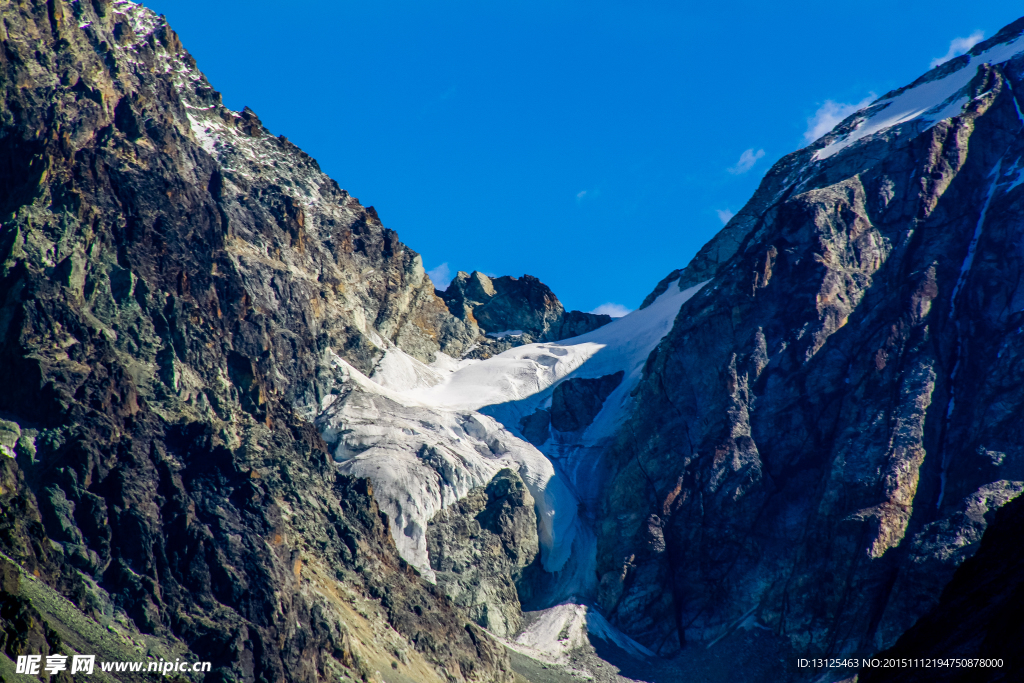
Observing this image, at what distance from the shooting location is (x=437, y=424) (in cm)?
14812

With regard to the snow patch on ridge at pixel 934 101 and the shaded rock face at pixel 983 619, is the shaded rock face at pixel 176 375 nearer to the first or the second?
the shaded rock face at pixel 983 619

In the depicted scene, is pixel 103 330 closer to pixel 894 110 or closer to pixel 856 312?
pixel 856 312

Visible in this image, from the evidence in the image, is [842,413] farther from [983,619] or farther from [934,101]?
[934,101]

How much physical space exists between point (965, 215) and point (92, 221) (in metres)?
113

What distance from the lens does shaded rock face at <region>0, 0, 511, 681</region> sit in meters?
85.6

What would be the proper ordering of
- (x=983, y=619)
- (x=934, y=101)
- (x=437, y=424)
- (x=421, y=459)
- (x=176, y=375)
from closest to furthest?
(x=983, y=619)
(x=176, y=375)
(x=421, y=459)
(x=437, y=424)
(x=934, y=101)

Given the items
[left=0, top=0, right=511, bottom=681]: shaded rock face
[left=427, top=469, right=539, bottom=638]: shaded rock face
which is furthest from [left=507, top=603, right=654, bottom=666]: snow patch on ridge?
[left=0, top=0, right=511, bottom=681]: shaded rock face

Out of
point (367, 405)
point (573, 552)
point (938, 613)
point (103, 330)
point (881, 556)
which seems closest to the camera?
point (938, 613)

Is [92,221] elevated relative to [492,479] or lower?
elevated

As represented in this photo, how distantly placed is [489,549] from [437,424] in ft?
81.0

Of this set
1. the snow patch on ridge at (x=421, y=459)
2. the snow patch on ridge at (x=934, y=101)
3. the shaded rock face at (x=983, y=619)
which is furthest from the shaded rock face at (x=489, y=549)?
the snow patch on ridge at (x=934, y=101)

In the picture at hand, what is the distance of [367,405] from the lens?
144m

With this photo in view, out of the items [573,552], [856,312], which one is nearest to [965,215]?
[856,312]

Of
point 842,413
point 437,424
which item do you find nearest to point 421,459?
point 437,424
